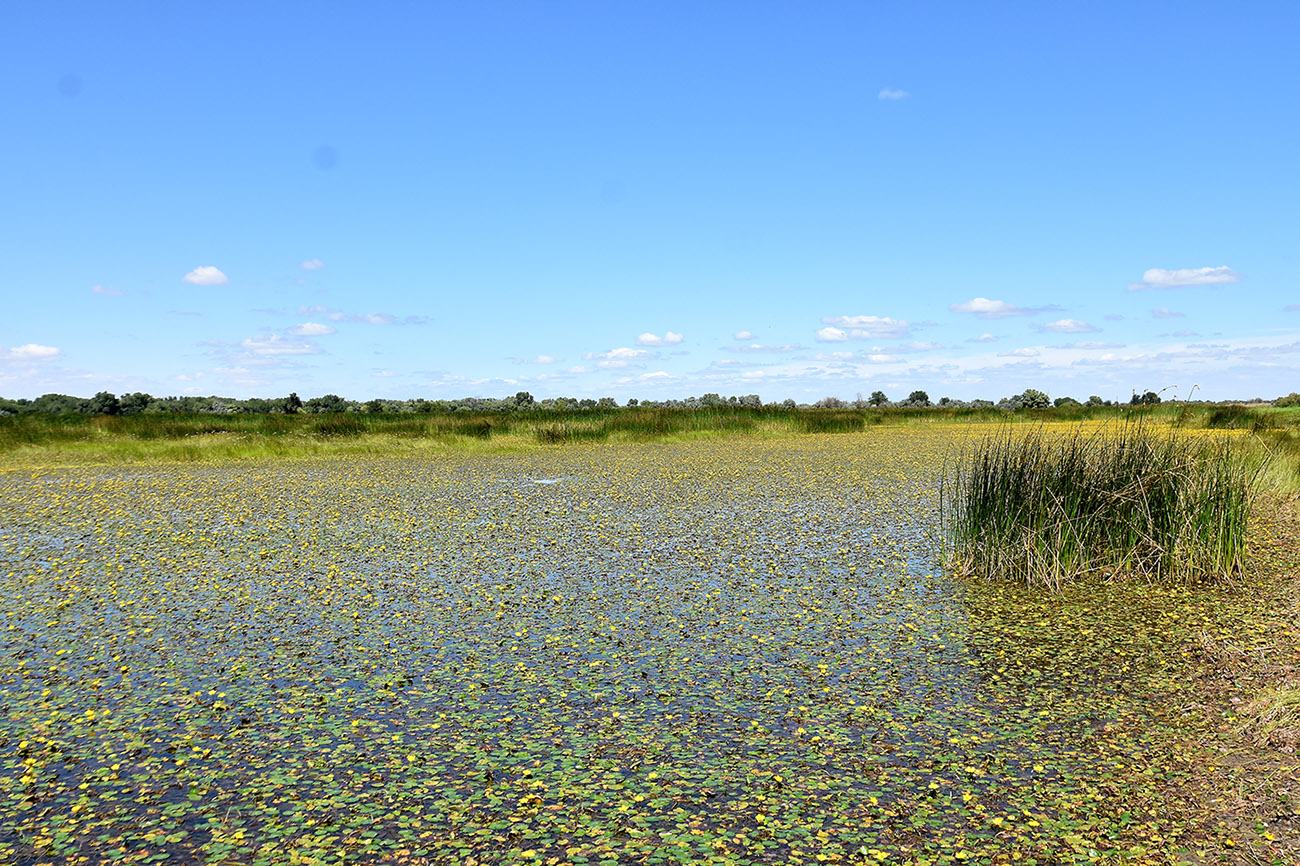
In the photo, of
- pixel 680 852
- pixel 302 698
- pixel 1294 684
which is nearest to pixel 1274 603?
pixel 1294 684

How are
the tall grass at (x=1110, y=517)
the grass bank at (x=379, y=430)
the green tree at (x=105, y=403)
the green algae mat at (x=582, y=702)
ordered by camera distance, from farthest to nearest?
the green tree at (x=105, y=403), the grass bank at (x=379, y=430), the tall grass at (x=1110, y=517), the green algae mat at (x=582, y=702)

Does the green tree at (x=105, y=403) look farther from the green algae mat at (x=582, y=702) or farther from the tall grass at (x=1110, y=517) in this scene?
the tall grass at (x=1110, y=517)

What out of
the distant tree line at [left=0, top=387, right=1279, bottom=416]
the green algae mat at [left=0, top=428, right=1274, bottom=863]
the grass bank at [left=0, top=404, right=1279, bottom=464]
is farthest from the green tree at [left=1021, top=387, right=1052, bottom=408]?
the green algae mat at [left=0, top=428, right=1274, bottom=863]

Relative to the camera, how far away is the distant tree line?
38.2 metres

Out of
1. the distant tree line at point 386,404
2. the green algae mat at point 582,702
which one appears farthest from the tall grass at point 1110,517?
the distant tree line at point 386,404

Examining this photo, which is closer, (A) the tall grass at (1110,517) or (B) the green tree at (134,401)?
(A) the tall grass at (1110,517)

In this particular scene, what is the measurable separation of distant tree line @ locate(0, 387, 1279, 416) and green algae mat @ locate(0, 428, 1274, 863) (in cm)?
2668

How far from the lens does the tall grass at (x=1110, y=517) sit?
8031 millimetres

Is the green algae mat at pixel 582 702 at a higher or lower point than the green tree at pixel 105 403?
lower

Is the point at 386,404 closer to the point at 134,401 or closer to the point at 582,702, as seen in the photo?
the point at 134,401

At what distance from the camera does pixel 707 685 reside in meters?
5.34

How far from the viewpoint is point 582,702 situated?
16.6 ft

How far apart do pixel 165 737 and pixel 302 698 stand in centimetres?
74

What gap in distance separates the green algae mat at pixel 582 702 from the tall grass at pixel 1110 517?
0.34m
